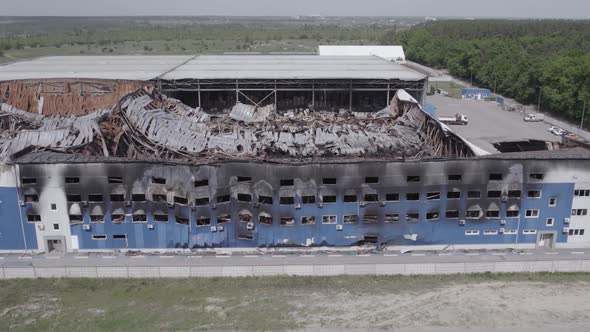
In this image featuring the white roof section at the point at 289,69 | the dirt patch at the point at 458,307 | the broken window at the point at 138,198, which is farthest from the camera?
the white roof section at the point at 289,69

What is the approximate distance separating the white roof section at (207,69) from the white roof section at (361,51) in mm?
22964

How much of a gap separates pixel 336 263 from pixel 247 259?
3.87 m

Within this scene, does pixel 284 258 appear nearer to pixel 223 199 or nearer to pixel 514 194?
pixel 223 199

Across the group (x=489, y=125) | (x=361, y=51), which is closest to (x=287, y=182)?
(x=489, y=125)

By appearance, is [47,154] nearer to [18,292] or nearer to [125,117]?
[125,117]

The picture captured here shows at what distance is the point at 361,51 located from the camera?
79.4 metres

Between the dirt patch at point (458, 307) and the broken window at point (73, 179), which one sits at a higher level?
the broken window at point (73, 179)

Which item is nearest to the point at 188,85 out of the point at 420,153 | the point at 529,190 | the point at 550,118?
the point at 420,153

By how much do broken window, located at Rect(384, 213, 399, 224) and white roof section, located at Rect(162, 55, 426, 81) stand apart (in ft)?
58.6

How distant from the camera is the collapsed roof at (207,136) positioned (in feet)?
82.9

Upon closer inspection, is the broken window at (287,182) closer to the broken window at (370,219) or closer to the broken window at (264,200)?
the broken window at (264,200)

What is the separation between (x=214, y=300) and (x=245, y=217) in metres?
4.69

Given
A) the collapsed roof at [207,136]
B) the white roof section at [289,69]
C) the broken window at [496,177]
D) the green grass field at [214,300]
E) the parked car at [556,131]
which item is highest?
the white roof section at [289,69]

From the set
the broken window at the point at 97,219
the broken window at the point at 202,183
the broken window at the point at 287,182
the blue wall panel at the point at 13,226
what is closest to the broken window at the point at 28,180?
the blue wall panel at the point at 13,226
